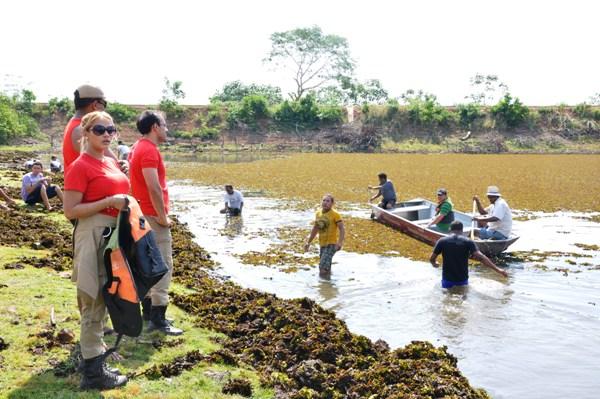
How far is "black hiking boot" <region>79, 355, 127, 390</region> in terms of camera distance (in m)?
4.53

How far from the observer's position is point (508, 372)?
6.54 meters

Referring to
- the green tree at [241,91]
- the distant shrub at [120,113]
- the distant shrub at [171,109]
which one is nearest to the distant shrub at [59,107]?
the distant shrub at [120,113]

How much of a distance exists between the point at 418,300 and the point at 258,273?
3052 millimetres

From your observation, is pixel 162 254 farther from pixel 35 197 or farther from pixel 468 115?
pixel 468 115

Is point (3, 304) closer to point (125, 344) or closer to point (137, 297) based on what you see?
point (125, 344)

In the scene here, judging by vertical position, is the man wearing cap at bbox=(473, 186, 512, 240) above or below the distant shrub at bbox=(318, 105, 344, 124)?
below

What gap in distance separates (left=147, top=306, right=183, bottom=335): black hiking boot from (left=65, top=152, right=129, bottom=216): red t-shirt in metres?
1.86

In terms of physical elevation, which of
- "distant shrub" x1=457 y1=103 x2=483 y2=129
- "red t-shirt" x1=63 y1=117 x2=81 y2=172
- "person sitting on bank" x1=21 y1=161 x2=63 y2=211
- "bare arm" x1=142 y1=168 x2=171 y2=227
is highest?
"distant shrub" x1=457 y1=103 x2=483 y2=129

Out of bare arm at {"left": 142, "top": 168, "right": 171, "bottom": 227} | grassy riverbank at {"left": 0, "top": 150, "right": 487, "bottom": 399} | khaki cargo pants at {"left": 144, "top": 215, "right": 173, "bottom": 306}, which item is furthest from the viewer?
khaki cargo pants at {"left": 144, "top": 215, "right": 173, "bottom": 306}

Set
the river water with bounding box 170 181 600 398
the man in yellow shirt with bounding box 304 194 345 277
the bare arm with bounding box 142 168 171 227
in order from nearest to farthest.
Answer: the bare arm with bounding box 142 168 171 227 → the river water with bounding box 170 181 600 398 → the man in yellow shirt with bounding box 304 194 345 277

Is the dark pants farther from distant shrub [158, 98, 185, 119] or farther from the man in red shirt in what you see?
distant shrub [158, 98, 185, 119]

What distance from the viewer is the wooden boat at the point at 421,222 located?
11445 mm

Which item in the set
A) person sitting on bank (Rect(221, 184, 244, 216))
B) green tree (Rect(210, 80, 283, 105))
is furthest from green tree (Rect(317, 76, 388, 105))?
person sitting on bank (Rect(221, 184, 244, 216))

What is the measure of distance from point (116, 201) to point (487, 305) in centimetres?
641
